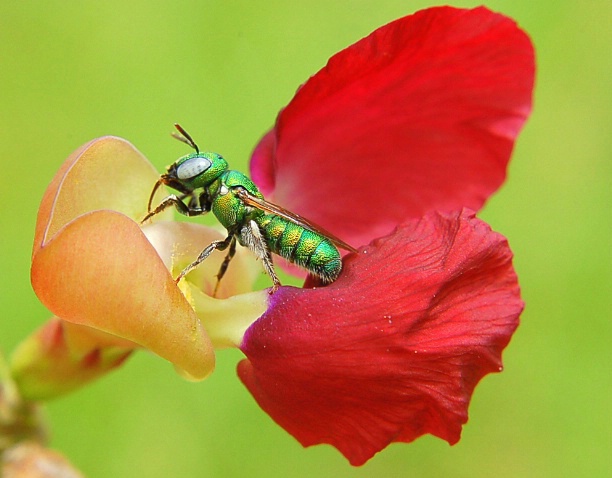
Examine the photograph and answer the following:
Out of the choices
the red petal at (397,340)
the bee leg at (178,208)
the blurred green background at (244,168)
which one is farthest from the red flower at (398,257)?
the blurred green background at (244,168)

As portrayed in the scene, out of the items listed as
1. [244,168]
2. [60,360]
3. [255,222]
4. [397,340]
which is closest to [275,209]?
[255,222]

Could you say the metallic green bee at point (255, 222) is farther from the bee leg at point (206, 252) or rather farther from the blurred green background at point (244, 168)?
the blurred green background at point (244, 168)

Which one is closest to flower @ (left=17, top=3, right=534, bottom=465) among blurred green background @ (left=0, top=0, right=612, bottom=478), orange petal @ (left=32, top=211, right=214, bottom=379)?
orange petal @ (left=32, top=211, right=214, bottom=379)

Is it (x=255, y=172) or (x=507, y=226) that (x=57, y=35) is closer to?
(x=507, y=226)

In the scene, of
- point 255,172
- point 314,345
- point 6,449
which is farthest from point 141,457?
point 314,345

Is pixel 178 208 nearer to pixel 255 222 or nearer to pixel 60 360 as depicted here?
pixel 255 222

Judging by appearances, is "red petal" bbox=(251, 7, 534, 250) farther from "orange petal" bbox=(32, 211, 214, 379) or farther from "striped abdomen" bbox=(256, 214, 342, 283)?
"orange petal" bbox=(32, 211, 214, 379)

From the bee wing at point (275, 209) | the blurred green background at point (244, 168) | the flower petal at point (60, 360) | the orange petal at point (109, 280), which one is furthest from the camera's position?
the blurred green background at point (244, 168)
